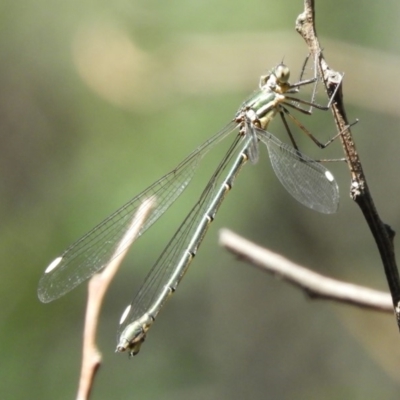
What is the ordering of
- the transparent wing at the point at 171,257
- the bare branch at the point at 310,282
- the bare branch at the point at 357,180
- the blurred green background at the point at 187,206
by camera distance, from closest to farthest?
the bare branch at the point at 357,180
the bare branch at the point at 310,282
the transparent wing at the point at 171,257
the blurred green background at the point at 187,206

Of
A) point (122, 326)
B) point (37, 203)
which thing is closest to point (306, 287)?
point (122, 326)

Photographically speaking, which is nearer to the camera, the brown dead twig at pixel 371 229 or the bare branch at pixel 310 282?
the brown dead twig at pixel 371 229

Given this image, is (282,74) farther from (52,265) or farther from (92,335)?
(92,335)

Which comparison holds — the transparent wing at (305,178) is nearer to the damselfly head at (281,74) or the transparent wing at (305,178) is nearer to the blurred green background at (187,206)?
the damselfly head at (281,74)

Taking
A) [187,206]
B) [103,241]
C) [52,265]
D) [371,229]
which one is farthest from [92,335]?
[187,206]

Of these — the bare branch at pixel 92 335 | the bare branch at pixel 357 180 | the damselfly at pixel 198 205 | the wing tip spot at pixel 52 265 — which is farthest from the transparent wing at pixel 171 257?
the bare branch at pixel 357 180

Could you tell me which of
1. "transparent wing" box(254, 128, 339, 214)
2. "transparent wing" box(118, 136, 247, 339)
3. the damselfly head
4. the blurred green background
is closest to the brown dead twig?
"transparent wing" box(254, 128, 339, 214)
